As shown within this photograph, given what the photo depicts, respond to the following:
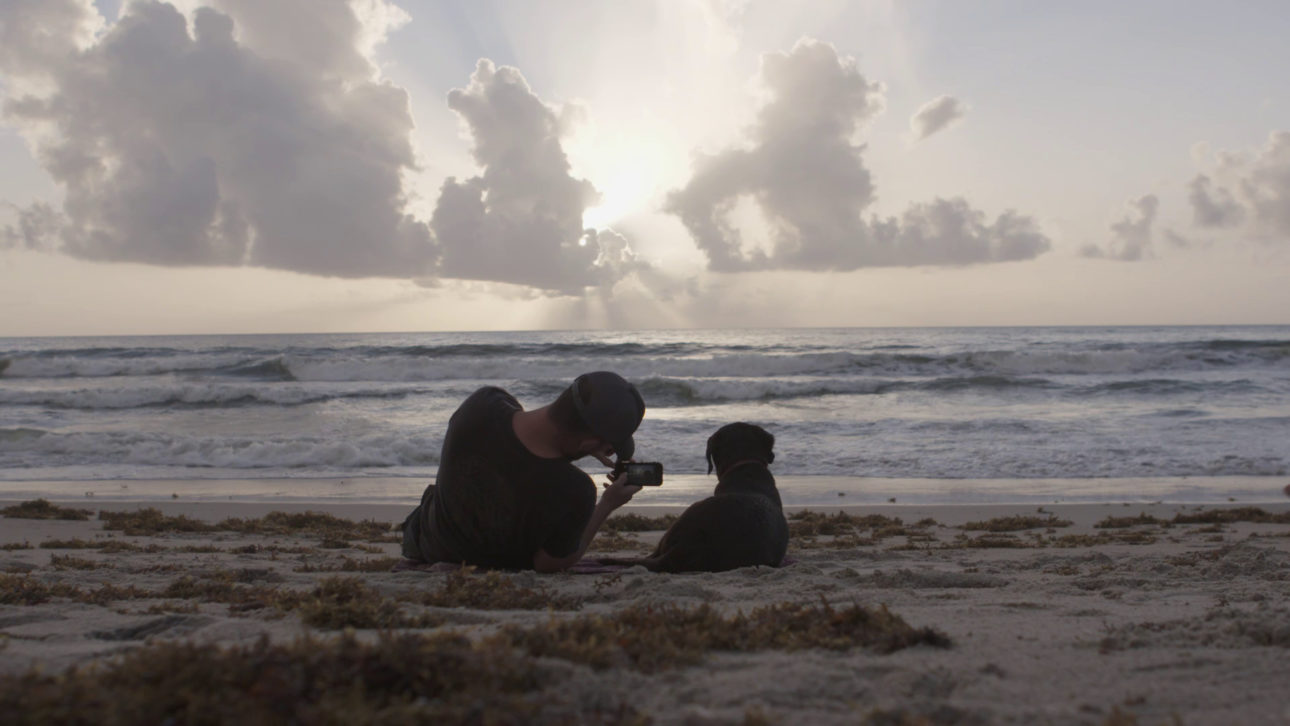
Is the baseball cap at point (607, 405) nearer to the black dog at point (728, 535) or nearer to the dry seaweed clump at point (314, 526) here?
the black dog at point (728, 535)

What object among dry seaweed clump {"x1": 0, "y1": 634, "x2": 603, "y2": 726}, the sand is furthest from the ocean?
dry seaweed clump {"x1": 0, "y1": 634, "x2": 603, "y2": 726}

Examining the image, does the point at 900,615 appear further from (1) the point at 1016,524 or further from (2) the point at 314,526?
(2) the point at 314,526

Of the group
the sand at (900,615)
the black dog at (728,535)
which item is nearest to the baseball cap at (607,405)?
the sand at (900,615)

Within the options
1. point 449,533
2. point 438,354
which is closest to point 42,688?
point 449,533

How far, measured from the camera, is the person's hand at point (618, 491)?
4211 mm

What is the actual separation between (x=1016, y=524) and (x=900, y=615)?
5.18 m

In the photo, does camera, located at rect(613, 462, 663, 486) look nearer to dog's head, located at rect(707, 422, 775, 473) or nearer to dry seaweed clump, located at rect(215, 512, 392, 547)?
dog's head, located at rect(707, 422, 775, 473)

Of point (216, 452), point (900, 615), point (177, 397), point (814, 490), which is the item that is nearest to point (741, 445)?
point (900, 615)

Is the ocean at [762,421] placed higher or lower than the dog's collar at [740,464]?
lower

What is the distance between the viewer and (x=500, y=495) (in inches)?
159

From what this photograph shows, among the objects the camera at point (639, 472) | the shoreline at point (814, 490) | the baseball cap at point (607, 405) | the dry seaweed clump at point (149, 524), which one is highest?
the baseball cap at point (607, 405)

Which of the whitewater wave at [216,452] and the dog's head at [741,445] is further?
the whitewater wave at [216,452]

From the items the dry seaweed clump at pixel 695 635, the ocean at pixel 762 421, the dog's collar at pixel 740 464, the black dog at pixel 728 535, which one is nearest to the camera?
the dry seaweed clump at pixel 695 635

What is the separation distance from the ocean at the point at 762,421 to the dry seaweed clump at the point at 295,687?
761 centimetres
